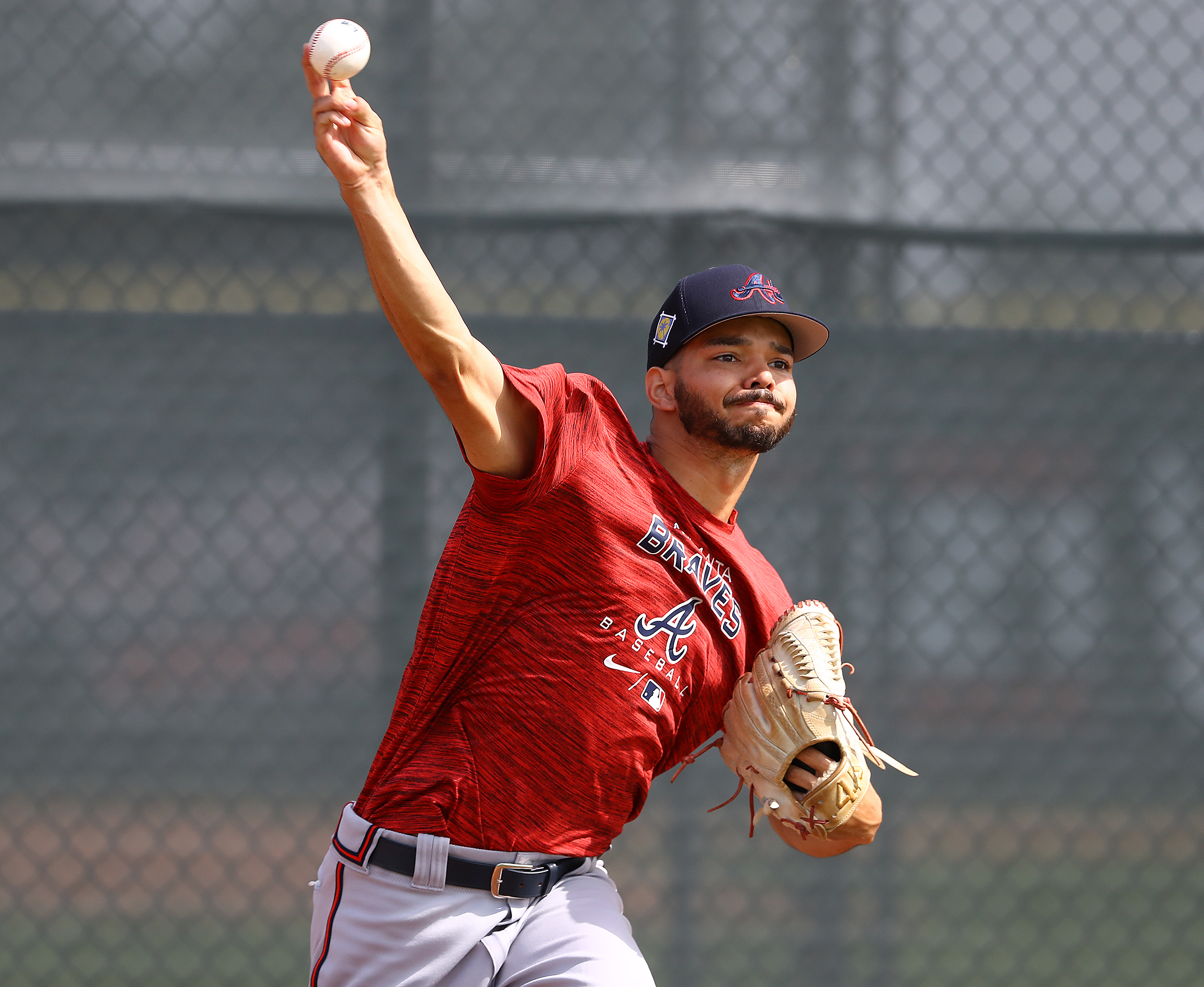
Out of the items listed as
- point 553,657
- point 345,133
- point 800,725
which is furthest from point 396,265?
point 800,725

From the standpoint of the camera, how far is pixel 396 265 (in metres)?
1.40

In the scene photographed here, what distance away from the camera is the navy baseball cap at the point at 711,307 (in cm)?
192

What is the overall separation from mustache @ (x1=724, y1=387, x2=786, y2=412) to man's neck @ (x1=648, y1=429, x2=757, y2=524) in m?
0.09

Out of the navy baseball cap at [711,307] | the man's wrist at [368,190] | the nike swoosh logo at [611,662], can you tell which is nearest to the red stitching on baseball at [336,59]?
the man's wrist at [368,190]

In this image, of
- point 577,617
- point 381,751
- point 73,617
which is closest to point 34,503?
point 73,617

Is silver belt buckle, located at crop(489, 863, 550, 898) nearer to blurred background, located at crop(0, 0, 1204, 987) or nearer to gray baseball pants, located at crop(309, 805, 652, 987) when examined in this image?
gray baseball pants, located at crop(309, 805, 652, 987)

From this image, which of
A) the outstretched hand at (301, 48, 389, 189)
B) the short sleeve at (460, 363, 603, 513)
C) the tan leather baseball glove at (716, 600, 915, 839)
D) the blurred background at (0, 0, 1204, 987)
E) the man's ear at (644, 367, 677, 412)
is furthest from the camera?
the blurred background at (0, 0, 1204, 987)

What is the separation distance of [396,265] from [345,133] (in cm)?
19

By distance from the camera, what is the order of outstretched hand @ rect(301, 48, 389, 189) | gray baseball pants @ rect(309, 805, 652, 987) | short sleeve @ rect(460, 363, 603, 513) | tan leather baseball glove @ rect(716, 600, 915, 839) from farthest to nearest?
tan leather baseball glove @ rect(716, 600, 915, 839) < gray baseball pants @ rect(309, 805, 652, 987) < short sleeve @ rect(460, 363, 603, 513) < outstretched hand @ rect(301, 48, 389, 189)

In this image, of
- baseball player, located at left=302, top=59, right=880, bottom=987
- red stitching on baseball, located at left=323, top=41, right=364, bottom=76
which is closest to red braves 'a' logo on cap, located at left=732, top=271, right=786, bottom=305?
baseball player, located at left=302, top=59, right=880, bottom=987

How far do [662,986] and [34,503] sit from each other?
197 cm

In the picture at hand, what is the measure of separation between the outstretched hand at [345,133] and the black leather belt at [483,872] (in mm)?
1051

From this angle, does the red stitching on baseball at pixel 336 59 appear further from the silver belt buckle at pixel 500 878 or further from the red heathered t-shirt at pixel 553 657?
the silver belt buckle at pixel 500 878

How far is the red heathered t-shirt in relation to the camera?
5.64 feet
